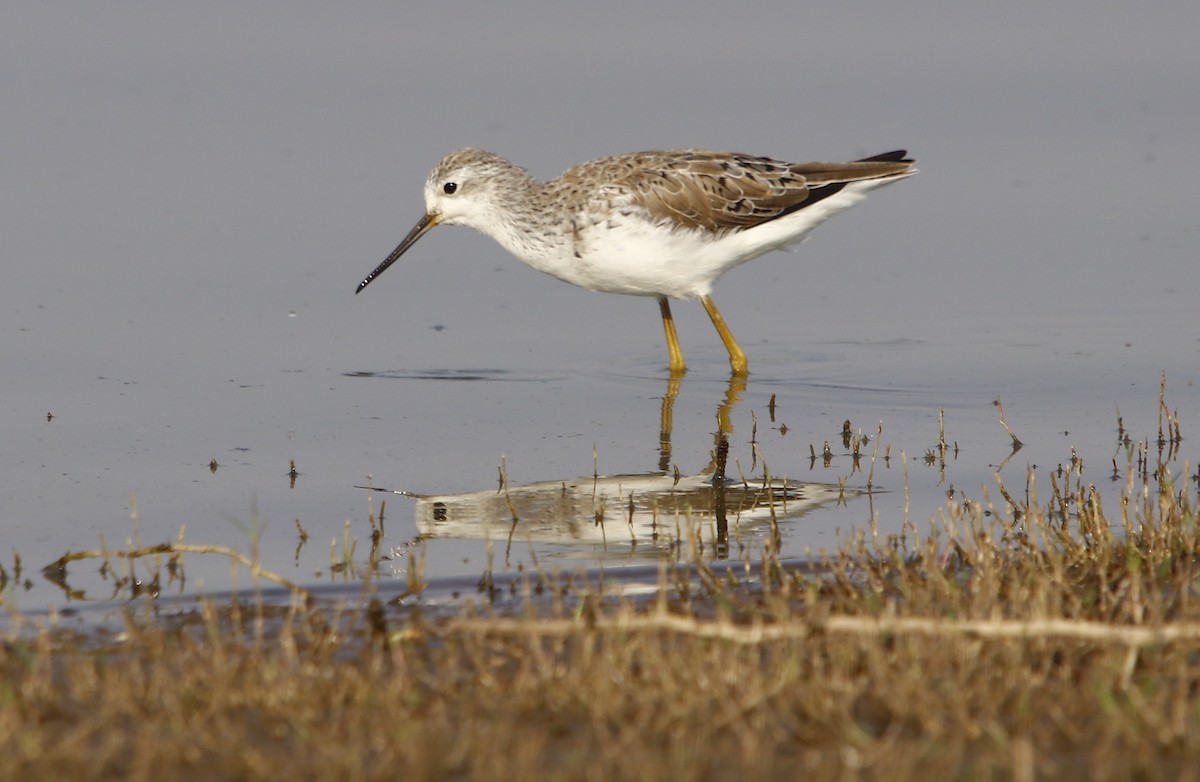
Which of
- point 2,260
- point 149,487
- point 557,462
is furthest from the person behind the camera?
point 2,260

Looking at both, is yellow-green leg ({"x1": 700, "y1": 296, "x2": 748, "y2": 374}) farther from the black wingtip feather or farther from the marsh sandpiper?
the black wingtip feather

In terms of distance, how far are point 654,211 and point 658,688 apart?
5823 mm

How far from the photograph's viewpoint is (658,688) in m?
4.51

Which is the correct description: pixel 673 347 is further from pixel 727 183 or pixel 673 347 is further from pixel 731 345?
pixel 727 183

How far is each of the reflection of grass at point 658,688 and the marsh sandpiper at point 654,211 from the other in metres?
4.58

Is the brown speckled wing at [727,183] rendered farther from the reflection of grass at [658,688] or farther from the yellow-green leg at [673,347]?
the reflection of grass at [658,688]

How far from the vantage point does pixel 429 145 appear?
43.9 ft

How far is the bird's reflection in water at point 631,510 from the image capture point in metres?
6.88

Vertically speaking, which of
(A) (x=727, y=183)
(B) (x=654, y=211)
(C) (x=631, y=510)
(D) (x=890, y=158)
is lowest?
(C) (x=631, y=510)

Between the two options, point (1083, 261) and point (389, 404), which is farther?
point (1083, 261)

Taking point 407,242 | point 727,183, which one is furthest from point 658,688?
point 407,242

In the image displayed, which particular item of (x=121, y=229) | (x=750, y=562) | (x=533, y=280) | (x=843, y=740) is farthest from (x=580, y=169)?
(x=843, y=740)

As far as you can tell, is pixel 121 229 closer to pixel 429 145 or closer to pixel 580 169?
pixel 429 145

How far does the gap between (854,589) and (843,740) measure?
1315 mm
